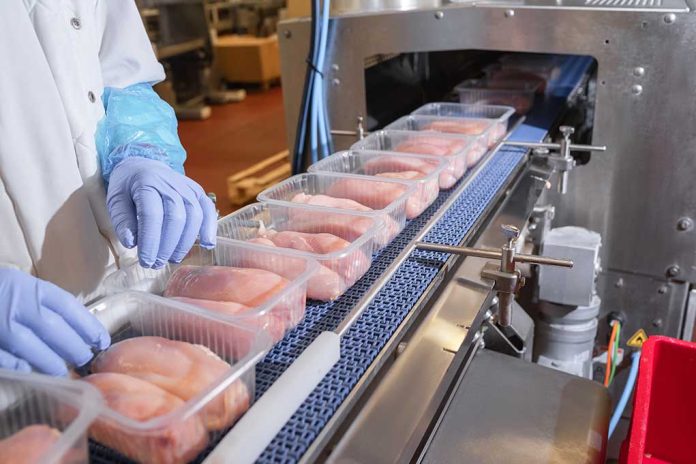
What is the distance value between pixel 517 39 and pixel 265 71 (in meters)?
6.20

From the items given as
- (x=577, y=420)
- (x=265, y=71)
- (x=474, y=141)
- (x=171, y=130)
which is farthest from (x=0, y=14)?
(x=265, y=71)

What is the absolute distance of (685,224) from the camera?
156 centimetres

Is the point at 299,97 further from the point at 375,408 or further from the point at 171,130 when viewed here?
the point at 375,408

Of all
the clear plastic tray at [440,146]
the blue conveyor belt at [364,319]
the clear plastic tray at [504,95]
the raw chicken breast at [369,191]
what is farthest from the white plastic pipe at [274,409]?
the clear plastic tray at [504,95]

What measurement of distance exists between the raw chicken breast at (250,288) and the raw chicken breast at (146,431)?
0.56 ft

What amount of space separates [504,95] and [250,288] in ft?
4.43

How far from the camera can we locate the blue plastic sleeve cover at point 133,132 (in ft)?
3.50

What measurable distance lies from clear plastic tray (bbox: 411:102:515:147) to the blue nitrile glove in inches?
45.0

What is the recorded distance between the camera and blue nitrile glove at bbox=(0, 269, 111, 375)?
68cm

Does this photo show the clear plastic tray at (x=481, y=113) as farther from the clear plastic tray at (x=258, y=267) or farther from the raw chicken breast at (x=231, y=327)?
the raw chicken breast at (x=231, y=327)

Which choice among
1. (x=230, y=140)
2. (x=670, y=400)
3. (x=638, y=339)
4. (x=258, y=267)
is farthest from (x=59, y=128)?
(x=230, y=140)

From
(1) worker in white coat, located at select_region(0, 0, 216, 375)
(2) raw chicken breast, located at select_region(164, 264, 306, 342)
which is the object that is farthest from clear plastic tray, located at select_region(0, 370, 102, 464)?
(2) raw chicken breast, located at select_region(164, 264, 306, 342)

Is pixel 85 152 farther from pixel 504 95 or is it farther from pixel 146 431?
pixel 504 95

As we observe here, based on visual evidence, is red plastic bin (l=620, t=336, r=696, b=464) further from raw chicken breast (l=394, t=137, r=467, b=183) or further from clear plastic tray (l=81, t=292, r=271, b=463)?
clear plastic tray (l=81, t=292, r=271, b=463)
